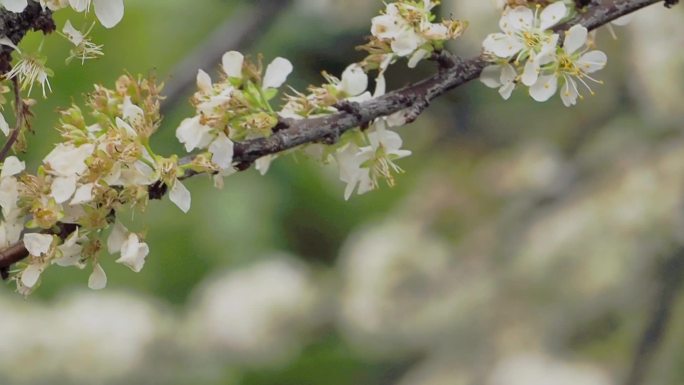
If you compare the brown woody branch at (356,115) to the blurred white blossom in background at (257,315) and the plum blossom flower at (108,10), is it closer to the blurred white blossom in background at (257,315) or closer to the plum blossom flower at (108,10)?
the plum blossom flower at (108,10)

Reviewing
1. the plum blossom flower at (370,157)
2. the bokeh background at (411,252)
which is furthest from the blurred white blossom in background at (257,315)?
the plum blossom flower at (370,157)

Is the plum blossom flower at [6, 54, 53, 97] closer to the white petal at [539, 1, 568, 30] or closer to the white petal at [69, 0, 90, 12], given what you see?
the white petal at [69, 0, 90, 12]

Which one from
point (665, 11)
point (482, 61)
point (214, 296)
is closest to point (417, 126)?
point (214, 296)

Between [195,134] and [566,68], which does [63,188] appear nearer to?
[195,134]

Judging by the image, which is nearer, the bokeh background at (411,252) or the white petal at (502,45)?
the white petal at (502,45)

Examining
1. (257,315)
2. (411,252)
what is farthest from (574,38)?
(257,315)

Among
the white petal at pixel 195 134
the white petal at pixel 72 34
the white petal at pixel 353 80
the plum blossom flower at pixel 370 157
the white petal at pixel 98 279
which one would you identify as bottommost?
the white petal at pixel 98 279

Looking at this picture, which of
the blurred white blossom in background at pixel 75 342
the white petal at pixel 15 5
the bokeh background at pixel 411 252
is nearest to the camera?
the white petal at pixel 15 5

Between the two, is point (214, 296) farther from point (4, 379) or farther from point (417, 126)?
point (417, 126)
